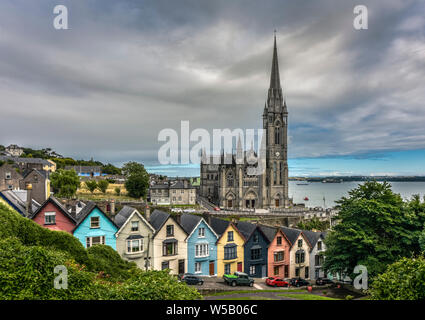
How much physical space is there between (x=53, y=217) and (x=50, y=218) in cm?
27

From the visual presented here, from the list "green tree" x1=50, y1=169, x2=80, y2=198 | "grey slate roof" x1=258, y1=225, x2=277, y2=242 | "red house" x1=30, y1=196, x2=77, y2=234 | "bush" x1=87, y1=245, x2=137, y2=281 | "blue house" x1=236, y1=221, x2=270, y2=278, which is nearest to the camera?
"bush" x1=87, y1=245, x2=137, y2=281

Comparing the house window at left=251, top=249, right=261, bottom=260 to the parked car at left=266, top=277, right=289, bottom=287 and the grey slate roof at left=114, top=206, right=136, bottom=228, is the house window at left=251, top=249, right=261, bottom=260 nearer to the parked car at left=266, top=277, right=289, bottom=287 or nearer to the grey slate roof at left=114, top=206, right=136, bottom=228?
the parked car at left=266, top=277, right=289, bottom=287

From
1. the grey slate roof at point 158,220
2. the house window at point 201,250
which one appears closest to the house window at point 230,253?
the house window at point 201,250

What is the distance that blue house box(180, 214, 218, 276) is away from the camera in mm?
32094

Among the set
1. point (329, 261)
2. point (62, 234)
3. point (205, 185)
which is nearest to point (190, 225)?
point (329, 261)

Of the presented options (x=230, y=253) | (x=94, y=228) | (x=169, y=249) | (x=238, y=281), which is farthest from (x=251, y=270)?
(x=94, y=228)

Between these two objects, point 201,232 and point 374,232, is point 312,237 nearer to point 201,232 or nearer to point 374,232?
point 374,232

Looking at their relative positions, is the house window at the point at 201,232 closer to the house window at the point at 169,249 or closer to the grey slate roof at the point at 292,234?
the house window at the point at 169,249

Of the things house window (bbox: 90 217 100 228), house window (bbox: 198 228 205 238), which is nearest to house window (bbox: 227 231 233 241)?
house window (bbox: 198 228 205 238)

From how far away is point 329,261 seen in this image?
27.1 metres

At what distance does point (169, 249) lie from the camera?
31.0 m

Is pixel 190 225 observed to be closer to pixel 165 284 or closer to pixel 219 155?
pixel 165 284

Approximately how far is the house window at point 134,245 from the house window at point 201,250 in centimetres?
656

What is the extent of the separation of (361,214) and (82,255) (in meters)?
23.7
